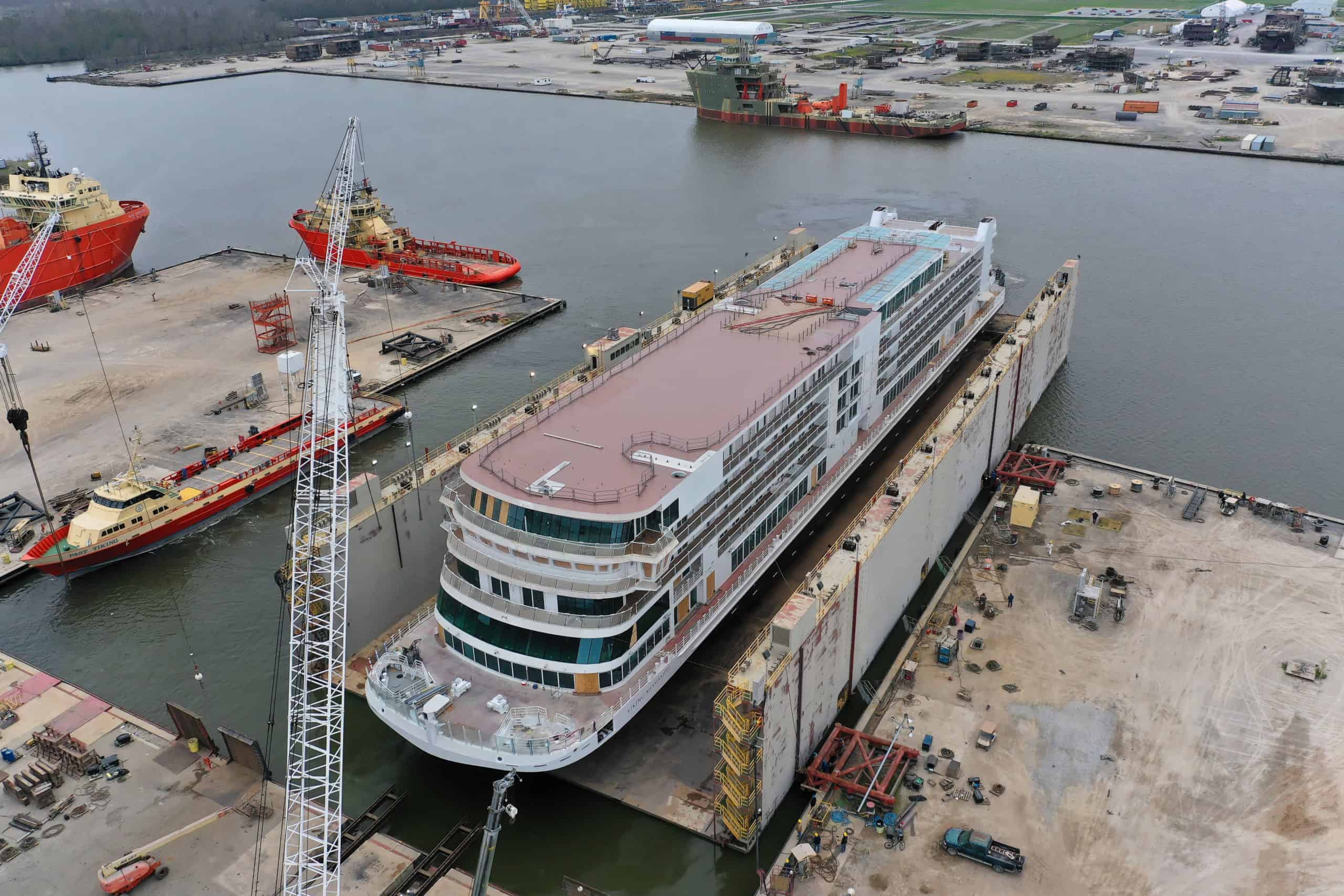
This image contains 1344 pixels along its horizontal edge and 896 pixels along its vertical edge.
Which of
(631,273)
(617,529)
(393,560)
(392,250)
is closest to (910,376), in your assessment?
(617,529)

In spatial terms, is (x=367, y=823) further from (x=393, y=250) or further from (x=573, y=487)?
(x=393, y=250)

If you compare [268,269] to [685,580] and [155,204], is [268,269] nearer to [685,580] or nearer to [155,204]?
[155,204]

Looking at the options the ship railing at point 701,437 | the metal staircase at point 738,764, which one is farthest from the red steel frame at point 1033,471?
the metal staircase at point 738,764

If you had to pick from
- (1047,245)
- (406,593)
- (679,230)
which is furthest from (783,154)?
(406,593)

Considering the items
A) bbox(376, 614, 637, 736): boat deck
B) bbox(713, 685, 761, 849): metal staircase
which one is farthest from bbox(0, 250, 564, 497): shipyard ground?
bbox(713, 685, 761, 849): metal staircase

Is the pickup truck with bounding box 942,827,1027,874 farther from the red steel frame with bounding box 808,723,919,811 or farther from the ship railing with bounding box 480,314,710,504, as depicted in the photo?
the ship railing with bounding box 480,314,710,504
